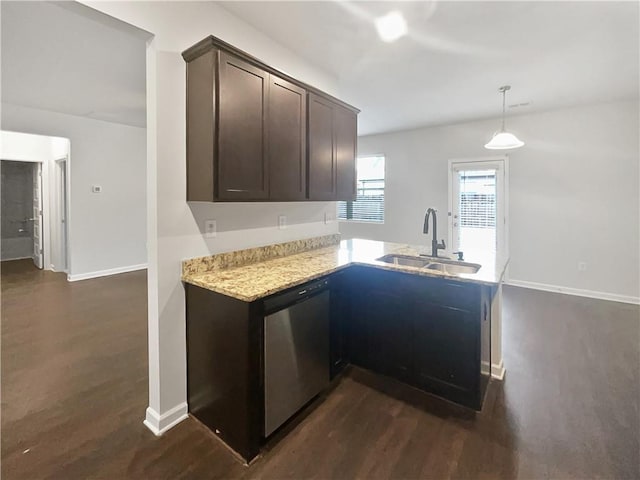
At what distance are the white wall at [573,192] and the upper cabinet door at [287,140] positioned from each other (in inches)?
160

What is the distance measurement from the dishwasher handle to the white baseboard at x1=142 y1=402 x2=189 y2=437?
3.28 ft

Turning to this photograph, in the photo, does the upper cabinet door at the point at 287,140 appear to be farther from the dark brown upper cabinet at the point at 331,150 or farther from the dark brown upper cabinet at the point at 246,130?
the dark brown upper cabinet at the point at 331,150

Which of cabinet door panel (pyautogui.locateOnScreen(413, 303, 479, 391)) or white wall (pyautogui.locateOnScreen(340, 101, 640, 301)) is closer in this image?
cabinet door panel (pyautogui.locateOnScreen(413, 303, 479, 391))

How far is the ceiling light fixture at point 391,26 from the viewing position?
2.39 meters

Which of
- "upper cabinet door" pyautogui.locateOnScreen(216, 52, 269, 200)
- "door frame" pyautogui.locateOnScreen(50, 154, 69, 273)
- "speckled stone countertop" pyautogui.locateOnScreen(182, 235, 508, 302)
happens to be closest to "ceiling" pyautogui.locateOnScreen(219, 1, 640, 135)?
"upper cabinet door" pyautogui.locateOnScreen(216, 52, 269, 200)

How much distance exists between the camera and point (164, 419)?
195 cm

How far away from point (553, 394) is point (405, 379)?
1.09 metres

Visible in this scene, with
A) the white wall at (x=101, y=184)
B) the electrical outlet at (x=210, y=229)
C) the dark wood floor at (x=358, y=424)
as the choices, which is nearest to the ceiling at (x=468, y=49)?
the electrical outlet at (x=210, y=229)

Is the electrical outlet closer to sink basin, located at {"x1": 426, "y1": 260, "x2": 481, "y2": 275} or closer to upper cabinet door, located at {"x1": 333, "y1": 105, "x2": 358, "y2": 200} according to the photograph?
upper cabinet door, located at {"x1": 333, "y1": 105, "x2": 358, "y2": 200}

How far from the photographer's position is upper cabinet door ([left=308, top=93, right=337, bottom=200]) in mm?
2621

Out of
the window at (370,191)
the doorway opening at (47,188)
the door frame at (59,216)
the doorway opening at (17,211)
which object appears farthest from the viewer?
the doorway opening at (17,211)

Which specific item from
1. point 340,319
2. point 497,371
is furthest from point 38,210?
point 497,371

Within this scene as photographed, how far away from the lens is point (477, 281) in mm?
1911

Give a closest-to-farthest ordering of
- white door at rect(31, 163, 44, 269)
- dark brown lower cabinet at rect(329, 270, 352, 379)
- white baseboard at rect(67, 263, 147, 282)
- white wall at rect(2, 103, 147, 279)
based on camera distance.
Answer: dark brown lower cabinet at rect(329, 270, 352, 379)
white wall at rect(2, 103, 147, 279)
white baseboard at rect(67, 263, 147, 282)
white door at rect(31, 163, 44, 269)
